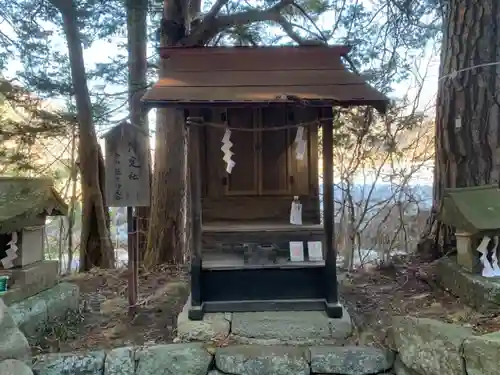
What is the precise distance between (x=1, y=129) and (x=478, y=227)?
629 cm

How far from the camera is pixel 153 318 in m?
3.85

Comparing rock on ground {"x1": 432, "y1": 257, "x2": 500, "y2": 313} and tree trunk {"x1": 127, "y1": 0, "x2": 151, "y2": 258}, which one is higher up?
tree trunk {"x1": 127, "y1": 0, "x2": 151, "y2": 258}

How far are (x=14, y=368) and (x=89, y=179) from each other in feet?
12.9

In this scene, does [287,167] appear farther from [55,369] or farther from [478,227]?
[55,369]

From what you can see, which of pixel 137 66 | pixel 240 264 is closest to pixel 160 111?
pixel 137 66

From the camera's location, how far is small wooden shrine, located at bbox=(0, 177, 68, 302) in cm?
340

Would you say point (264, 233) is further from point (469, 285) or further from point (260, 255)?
point (469, 285)

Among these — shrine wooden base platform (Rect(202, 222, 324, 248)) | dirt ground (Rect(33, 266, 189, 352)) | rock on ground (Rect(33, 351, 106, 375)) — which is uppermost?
shrine wooden base platform (Rect(202, 222, 324, 248))

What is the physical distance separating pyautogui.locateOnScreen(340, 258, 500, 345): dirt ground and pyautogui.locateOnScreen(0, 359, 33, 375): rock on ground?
8.00 ft

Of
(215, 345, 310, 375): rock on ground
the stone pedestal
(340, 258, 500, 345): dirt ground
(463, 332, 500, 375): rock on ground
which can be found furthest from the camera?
the stone pedestal

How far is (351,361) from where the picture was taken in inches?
123

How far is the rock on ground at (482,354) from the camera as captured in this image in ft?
8.14

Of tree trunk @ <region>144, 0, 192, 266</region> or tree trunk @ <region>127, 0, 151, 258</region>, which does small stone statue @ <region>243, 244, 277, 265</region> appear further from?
tree trunk @ <region>127, 0, 151, 258</region>

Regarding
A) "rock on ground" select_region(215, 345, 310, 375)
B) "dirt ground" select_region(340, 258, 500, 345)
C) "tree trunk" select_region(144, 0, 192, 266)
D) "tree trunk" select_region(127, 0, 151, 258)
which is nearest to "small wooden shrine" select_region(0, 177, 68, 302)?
"rock on ground" select_region(215, 345, 310, 375)
